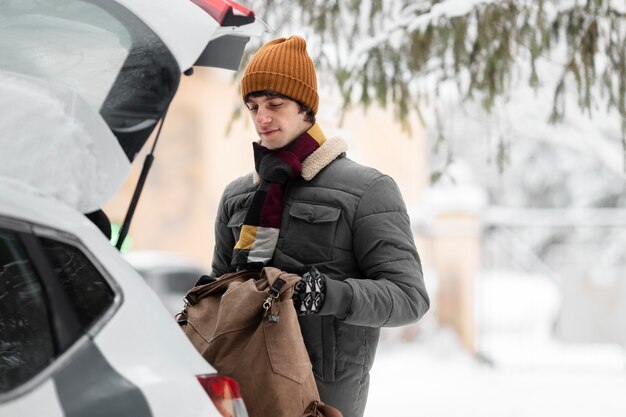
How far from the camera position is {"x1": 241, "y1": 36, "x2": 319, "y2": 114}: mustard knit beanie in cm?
259

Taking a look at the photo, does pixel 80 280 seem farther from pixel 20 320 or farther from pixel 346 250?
pixel 346 250

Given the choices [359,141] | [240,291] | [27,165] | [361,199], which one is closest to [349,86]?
[361,199]

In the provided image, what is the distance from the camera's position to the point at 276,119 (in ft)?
8.57

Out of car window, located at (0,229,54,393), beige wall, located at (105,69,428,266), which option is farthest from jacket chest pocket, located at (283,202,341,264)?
beige wall, located at (105,69,428,266)

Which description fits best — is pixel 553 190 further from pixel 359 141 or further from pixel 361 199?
pixel 361 199

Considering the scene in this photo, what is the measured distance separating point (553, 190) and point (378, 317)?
28.3m

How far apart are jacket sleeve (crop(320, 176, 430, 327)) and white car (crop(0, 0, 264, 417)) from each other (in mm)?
504

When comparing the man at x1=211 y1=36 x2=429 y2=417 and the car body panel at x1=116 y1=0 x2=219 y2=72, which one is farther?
the man at x1=211 y1=36 x2=429 y2=417

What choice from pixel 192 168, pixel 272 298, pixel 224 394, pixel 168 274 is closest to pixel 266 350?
pixel 272 298

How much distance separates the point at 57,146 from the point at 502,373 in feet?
29.3

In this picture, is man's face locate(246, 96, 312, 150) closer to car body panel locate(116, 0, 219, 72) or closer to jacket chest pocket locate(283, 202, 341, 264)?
jacket chest pocket locate(283, 202, 341, 264)

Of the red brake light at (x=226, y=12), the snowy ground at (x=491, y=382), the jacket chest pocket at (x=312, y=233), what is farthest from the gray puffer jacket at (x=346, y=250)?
the snowy ground at (x=491, y=382)

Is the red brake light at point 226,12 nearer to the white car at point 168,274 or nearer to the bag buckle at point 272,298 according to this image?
the bag buckle at point 272,298

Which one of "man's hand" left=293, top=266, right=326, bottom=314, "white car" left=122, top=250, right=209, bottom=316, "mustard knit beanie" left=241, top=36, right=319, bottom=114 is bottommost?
"white car" left=122, top=250, right=209, bottom=316
